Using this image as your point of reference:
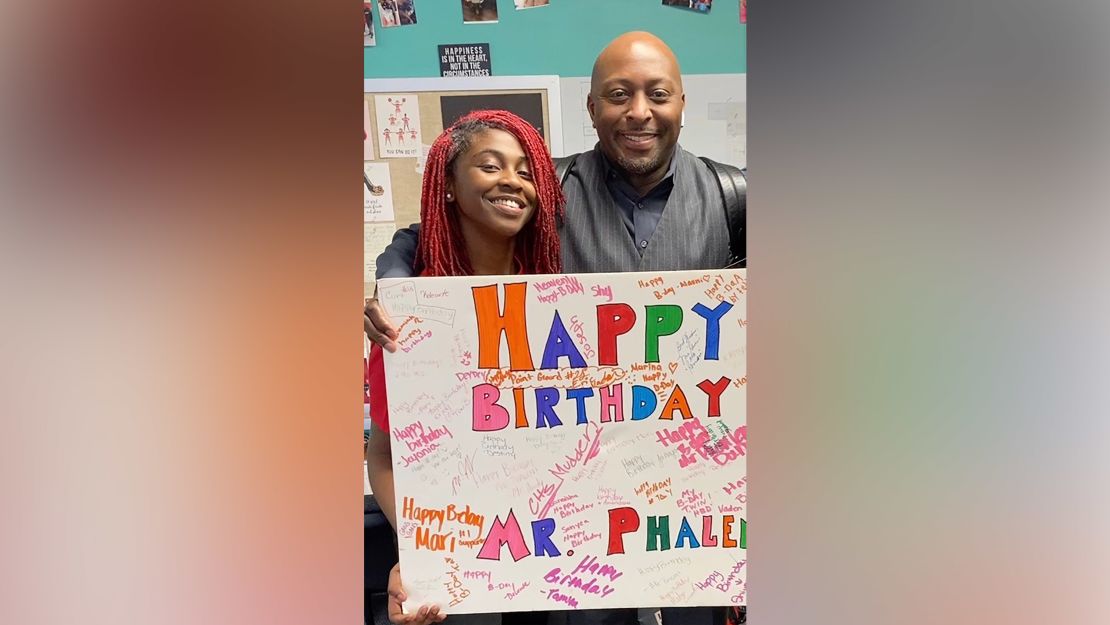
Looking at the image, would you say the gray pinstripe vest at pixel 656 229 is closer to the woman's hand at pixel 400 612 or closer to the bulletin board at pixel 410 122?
the bulletin board at pixel 410 122

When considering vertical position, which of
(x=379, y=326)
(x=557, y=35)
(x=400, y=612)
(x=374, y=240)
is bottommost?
(x=400, y=612)

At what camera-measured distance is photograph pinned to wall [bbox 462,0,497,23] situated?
78 cm

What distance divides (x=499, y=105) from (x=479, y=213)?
154 mm

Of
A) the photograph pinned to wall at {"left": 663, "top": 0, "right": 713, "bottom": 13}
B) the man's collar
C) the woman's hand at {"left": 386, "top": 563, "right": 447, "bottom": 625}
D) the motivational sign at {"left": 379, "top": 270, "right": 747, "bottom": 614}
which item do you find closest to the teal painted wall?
the photograph pinned to wall at {"left": 663, "top": 0, "right": 713, "bottom": 13}

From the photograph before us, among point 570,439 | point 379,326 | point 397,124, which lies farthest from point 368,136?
point 570,439

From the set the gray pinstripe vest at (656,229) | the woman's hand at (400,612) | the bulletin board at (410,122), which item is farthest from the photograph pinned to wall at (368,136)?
the woman's hand at (400,612)

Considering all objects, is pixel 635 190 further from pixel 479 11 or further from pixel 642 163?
pixel 479 11

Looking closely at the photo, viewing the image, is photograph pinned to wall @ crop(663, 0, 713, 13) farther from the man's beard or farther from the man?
the man's beard

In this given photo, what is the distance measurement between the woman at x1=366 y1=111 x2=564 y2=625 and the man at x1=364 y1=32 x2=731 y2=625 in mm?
29

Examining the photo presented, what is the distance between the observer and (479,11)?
783mm
